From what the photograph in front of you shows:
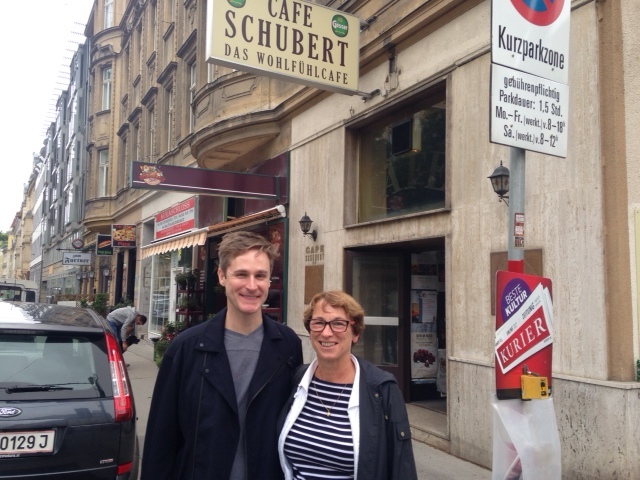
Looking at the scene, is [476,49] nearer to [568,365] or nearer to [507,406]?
[568,365]

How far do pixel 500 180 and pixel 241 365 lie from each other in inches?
155

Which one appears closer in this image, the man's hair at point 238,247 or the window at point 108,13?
the man's hair at point 238,247

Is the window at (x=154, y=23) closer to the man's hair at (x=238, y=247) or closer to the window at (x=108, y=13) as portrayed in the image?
the window at (x=108, y=13)

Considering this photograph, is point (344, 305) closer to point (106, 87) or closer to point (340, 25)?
point (340, 25)

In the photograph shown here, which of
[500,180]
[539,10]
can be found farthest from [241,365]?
[500,180]

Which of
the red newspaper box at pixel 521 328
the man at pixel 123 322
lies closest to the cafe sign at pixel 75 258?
the man at pixel 123 322

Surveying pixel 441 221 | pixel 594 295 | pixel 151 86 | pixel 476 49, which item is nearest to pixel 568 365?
pixel 594 295

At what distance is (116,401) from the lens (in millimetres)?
3906

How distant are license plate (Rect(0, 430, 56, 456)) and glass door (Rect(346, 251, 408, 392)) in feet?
17.5

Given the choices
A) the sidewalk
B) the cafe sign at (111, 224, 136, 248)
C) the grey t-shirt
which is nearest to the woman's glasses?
the grey t-shirt

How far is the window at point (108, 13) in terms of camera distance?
2948cm

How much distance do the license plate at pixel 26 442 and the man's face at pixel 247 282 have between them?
6.24ft

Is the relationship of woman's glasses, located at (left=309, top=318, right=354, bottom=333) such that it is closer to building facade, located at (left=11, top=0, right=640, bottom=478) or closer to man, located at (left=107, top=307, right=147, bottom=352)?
building facade, located at (left=11, top=0, right=640, bottom=478)

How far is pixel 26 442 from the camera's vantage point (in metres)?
3.56
